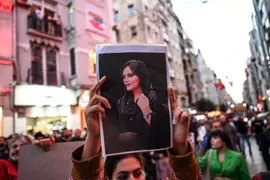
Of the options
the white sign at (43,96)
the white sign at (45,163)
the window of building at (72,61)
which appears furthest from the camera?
the window of building at (72,61)

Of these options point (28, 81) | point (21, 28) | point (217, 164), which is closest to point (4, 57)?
point (217, 164)

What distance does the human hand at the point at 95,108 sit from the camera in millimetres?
1540

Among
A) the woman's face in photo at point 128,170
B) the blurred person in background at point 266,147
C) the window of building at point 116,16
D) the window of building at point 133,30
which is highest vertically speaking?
the window of building at point 116,16

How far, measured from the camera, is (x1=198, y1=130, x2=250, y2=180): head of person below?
11.9 ft

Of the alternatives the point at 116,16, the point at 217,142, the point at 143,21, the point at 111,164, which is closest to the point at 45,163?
the point at 111,164

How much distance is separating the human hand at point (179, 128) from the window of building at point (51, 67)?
12792 millimetres

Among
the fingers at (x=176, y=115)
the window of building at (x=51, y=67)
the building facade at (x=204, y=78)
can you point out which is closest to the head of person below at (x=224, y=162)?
the fingers at (x=176, y=115)

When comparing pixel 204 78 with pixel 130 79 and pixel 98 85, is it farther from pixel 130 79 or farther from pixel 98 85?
pixel 98 85

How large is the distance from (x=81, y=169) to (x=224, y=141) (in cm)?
316

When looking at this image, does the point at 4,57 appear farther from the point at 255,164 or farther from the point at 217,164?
the point at 255,164

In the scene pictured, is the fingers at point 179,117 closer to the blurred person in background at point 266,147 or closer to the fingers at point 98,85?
the fingers at point 98,85

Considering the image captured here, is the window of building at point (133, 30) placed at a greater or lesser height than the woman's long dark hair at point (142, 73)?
greater

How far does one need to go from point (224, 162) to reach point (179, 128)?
8.14 feet

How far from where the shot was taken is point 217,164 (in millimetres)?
3809
